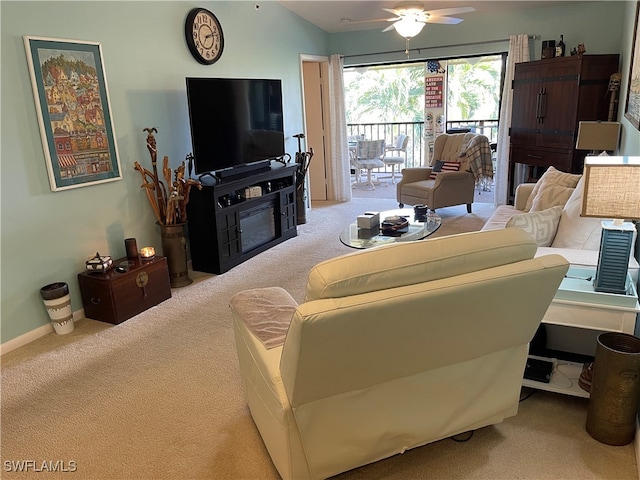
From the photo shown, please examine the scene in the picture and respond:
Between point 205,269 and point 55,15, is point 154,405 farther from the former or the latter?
point 55,15

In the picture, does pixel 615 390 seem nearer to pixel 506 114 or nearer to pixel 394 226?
pixel 394 226

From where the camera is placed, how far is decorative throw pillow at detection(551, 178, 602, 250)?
2.55m

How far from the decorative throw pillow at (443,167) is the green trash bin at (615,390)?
4.09m

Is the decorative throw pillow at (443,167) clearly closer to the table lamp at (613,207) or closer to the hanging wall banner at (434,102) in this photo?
the hanging wall banner at (434,102)

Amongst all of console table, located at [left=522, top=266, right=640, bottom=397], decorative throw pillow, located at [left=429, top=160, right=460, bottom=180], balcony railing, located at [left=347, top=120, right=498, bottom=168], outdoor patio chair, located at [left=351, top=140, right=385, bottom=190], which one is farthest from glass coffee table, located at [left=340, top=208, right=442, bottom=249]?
balcony railing, located at [left=347, top=120, right=498, bottom=168]

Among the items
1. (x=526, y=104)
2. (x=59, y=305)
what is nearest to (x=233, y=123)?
(x=59, y=305)

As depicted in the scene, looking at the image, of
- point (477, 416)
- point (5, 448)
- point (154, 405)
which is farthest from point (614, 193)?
point (5, 448)

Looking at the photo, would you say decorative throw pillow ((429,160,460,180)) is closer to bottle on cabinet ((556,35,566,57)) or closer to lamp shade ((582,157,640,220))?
bottle on cabinet ((556,35,566,57))

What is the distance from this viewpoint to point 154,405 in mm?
2385

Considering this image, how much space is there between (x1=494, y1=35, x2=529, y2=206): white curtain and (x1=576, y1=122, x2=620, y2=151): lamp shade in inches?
84.8

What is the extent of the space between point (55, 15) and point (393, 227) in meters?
2.76

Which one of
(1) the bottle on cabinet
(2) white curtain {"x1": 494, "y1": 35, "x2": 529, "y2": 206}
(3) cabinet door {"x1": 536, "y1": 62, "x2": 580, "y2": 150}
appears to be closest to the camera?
(3) cabinet door {"x1": 536, "y1": 62, "x2": 580, "y2": 150}

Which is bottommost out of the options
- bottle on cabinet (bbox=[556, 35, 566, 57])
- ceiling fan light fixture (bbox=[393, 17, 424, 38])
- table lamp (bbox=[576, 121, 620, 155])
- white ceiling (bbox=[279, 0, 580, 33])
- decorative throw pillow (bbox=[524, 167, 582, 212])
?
decorative throw pillow (bbox=[524, 167, 582, 212])

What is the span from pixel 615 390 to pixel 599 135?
101 inches
